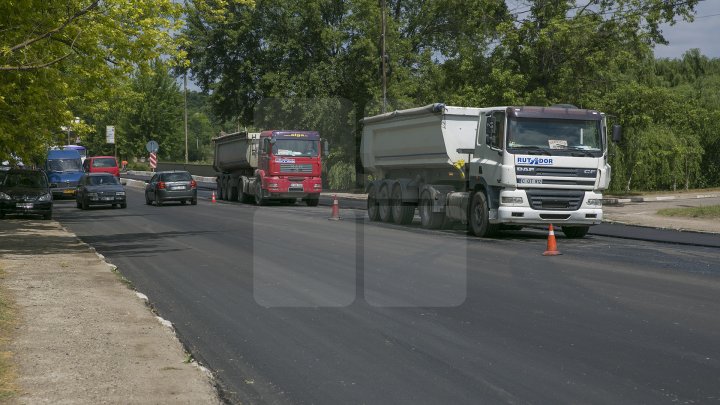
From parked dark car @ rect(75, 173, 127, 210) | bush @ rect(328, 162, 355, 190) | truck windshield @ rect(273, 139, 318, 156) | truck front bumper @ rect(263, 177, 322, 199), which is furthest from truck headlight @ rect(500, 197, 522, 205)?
bush @ rect(328, 162, 355, 190)

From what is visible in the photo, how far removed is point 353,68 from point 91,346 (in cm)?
4680

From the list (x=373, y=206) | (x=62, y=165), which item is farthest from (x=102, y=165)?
(x=373, y=206)

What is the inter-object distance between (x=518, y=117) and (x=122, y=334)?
41.9 ft

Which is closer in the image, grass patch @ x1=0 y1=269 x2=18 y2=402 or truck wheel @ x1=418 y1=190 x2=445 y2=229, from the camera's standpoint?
grass patch @ x1=0 y1=269 x2=18 y2=402

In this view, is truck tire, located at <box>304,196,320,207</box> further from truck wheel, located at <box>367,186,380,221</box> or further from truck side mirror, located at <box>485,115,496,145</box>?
truck side mirror, located at <box>485,115,496,145</box>

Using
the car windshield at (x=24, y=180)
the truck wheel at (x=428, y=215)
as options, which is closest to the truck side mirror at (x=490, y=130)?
the truck wheel at (x=428, y=215)

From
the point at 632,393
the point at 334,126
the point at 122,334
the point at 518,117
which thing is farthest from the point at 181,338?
the point at 334,126

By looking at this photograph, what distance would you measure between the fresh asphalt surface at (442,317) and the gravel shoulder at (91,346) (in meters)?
0.35

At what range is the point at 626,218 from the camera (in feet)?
94.2

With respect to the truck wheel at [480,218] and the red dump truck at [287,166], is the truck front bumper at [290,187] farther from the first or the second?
the truck wheel at [480,218]

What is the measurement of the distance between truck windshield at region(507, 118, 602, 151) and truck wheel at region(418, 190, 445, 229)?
13.0 ft

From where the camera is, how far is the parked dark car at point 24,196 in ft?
99.3

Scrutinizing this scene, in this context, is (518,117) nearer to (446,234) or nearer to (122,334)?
(446,234)

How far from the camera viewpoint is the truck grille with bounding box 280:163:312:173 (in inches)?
1517
